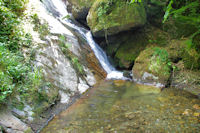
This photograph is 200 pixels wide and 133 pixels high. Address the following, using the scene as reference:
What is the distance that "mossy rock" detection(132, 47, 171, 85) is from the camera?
555cm

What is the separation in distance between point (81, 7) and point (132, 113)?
8.95 m

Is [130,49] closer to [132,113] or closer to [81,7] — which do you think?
[81,7]

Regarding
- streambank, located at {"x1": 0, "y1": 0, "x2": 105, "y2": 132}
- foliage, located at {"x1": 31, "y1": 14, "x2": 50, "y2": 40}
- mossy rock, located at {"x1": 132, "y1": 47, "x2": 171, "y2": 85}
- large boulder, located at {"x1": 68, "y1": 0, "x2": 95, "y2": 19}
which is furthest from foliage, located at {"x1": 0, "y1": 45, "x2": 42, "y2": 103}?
large boulder, located at {"x1": 68, "y1": 0, "x2": 95, "y2": 19}

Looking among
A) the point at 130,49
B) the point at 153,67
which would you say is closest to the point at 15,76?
the point at 153,67

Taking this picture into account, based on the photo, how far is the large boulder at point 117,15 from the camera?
23.0 feet

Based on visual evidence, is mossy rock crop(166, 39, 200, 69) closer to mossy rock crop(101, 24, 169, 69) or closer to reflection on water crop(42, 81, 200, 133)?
mossy rock crop(101, 24, 169, 69)

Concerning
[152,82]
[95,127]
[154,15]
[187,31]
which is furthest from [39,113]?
[154,15]

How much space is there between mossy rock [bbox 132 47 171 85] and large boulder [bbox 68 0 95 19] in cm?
586

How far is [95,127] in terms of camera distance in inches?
117

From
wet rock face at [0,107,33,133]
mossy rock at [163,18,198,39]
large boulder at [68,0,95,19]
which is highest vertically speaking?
large boulder at [68,0,95,19]

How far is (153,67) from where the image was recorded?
5.87m

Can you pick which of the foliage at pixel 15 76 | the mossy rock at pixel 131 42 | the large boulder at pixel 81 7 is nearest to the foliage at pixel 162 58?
the mossy rock at pixel 131 42

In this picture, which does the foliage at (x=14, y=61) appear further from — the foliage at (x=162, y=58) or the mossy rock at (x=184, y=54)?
the mossy rock at (x=184, y=54)

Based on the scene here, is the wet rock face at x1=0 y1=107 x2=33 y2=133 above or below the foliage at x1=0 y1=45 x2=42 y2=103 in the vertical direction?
below
